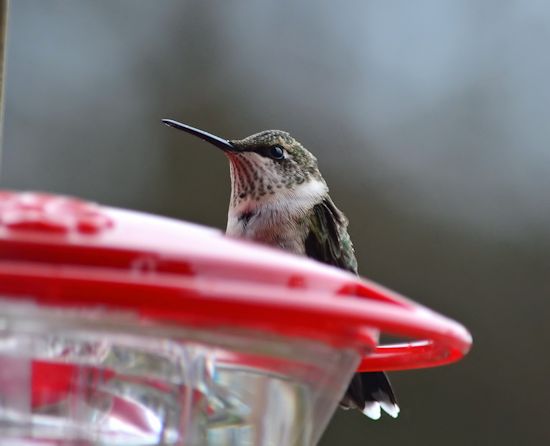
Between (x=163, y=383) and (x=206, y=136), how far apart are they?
1.55 meters

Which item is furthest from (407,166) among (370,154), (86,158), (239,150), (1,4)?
(1,4)

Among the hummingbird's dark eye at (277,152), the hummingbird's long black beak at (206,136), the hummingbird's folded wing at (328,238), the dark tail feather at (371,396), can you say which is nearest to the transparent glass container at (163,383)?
the dark tail feather at (371,396)

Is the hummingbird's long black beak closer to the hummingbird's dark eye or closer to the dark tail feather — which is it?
the hummingbird's dark eye

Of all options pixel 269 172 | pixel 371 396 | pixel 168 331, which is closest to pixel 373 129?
pixel 269 172

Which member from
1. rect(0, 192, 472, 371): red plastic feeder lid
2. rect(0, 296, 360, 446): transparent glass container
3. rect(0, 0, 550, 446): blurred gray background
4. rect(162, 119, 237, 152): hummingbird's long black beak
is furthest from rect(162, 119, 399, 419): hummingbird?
rect(0, 0, 550, 446): blurred gray background

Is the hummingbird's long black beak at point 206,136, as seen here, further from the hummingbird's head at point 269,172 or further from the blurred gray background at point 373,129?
the blurred gray background at point 373,129

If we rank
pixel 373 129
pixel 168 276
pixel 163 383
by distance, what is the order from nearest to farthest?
pixel 168 276 → pixel 163 383 → pixel 373 129

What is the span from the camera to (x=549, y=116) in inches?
359

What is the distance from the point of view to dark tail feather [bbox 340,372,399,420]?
256cm

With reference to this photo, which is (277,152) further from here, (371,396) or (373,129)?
(373,129)

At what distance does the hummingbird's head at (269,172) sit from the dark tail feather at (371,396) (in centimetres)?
67

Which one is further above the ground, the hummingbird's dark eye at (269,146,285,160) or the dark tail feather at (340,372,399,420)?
the hummingbird's dark eye at (269,146,285,160)

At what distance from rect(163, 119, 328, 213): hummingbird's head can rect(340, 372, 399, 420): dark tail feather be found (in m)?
0.67

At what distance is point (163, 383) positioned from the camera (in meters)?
1.28
